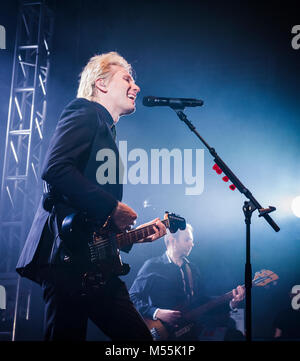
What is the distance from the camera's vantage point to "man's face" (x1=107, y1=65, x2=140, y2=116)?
8.71 feet

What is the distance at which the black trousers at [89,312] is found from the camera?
193 cm

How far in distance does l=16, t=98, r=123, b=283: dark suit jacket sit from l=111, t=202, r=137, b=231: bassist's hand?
48 millimetres

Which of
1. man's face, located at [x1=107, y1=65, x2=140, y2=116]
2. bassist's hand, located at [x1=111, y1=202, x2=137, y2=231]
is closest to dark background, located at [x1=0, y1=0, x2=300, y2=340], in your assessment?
man's face, located at [x1=107, y1=65, x2=140, y2=116]

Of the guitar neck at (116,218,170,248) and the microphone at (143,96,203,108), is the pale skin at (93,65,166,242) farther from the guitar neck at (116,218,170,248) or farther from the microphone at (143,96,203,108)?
the microphone at (143,96,203,108)

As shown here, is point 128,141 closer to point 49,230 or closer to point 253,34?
point 253,34

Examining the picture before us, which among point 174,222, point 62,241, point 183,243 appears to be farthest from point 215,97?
point 62,241

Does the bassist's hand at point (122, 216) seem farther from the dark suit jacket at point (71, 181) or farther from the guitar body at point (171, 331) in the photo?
the guitar body at point (171, 331)

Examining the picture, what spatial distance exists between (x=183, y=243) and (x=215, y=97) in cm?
223

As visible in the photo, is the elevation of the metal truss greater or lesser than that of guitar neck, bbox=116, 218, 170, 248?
greater

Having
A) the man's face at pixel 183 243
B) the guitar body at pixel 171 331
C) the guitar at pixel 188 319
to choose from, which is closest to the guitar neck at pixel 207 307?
the guitar at pixel 188 319

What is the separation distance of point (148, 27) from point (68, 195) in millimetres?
4551

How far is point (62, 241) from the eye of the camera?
2.00m
